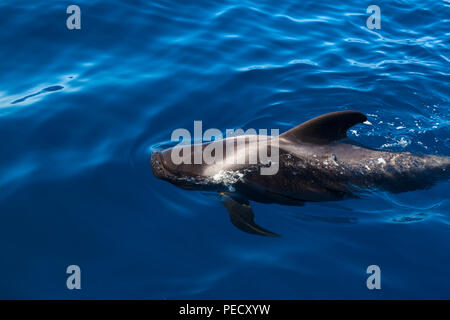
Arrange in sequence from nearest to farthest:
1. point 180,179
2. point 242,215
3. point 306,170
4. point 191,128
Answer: point 242,215, point 306,170, point 180,179, point 191,128

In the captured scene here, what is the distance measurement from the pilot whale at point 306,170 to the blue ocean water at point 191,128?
0.70 feet

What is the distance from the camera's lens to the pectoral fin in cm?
627

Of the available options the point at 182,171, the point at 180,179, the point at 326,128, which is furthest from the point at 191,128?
the point at 326,128

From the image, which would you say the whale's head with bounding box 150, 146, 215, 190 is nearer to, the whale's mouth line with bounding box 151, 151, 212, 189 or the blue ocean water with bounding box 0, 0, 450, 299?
the whale's mouth line with bounding box 151, 151, 212, 189

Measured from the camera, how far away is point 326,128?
7.21 m

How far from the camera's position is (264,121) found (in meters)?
9.31

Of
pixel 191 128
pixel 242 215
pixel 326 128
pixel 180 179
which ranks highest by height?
pixel 191 128

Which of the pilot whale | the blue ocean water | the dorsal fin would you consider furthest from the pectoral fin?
the dorsal fin

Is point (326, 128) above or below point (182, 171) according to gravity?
above

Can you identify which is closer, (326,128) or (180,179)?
(326,128)

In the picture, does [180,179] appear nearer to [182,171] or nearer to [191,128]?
[182,171]

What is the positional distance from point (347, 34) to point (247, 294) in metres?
10.6

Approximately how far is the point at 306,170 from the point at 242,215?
1.36 metres

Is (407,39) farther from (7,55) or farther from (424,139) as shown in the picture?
(7,55)
